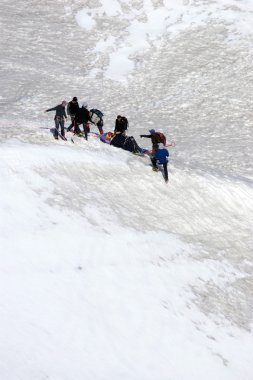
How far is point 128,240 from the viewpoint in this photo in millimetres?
14844

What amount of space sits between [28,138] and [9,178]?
3523mm

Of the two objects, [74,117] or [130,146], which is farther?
[74,117]

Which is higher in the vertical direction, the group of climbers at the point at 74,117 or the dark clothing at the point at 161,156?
the group of climbers at the point at 74,117

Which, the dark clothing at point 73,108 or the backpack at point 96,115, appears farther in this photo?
the backpack at point 96,115

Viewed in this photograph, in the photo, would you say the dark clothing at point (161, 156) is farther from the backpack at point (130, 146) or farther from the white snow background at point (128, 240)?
the backpack at point (130, 146)

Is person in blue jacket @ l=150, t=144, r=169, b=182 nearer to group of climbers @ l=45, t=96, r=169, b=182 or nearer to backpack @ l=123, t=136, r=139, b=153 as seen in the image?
group of climbers @ l=45, t=96, r=169, b=182

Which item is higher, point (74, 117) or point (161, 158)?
point (74, 117)

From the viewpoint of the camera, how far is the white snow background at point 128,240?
10.7 m

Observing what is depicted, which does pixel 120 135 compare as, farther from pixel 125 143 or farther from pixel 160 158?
pixel 160 158

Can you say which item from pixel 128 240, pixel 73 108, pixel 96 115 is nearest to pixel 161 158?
pixel 73 108

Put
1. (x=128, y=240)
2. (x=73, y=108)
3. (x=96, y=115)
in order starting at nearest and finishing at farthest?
(x=128, y=240) < (x=73, y=108) < (x=96, y=115)

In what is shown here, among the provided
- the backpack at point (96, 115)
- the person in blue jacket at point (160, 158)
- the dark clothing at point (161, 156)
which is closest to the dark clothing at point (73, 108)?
the backpack at point (96, 115)

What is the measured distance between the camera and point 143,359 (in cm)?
1088

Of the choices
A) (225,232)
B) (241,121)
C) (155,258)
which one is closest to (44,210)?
(155,258)
